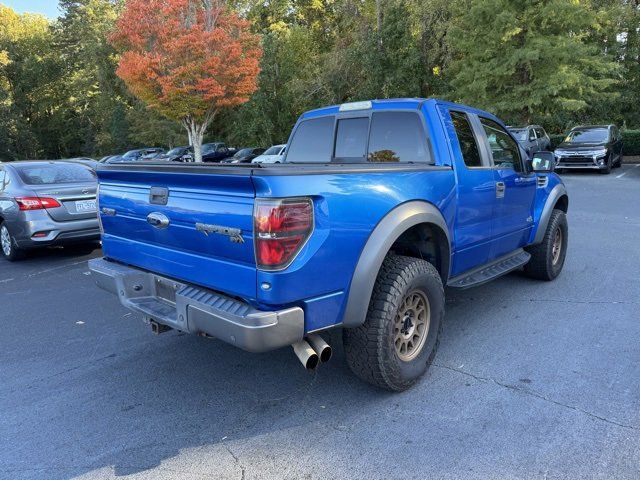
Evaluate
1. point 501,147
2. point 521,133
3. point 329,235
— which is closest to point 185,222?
point 329,235

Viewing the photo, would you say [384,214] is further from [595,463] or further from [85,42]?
[85,42]

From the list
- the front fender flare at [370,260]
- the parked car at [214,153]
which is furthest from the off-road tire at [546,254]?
the parked car at [214,153]

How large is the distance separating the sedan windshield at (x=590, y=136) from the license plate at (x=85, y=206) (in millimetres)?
16749

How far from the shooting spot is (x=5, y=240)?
24.6ft

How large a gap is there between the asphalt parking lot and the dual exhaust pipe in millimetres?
454

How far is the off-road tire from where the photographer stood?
532 centimetres

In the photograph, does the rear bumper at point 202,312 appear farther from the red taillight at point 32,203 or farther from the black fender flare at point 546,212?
the red taillight at point 32,203

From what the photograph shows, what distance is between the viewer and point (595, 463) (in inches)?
99.8

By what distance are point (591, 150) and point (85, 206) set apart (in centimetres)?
1590

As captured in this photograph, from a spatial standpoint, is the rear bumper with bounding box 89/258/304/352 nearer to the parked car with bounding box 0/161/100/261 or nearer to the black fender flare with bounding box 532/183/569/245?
the black fender flare with bounding box 532/183/569/245

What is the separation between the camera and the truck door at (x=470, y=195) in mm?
3822

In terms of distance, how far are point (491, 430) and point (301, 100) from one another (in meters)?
27.0

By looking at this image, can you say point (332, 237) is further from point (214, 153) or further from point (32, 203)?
point (214, 153)

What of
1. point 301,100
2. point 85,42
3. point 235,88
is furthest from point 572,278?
point 85,42
